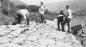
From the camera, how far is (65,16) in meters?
9.55

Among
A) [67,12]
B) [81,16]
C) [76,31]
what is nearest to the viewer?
[67,12]

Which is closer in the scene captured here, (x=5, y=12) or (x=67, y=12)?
(x=67, y=12)

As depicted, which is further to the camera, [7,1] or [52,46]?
[7,1]

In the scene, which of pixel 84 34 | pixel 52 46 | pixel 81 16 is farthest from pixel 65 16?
pixel 81 16

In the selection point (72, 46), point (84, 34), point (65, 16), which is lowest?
point (84, 34)

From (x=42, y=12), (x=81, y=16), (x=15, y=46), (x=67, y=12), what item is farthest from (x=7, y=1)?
(x=15, y=46)

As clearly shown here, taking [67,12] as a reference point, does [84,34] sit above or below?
below

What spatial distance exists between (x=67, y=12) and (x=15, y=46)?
4930 millimetres

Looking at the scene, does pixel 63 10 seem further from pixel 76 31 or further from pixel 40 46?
pixel 40 46

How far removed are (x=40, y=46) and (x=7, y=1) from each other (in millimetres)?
24667

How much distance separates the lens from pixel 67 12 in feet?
30.5

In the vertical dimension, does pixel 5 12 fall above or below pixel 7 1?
below

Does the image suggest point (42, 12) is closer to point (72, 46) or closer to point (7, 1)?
point (72, 46)

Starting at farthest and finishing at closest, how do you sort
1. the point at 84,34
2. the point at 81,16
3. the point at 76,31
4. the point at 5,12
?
1. the point at 5,12
2. the point at 81,16
3. the point at 76,31
4. the point at 84,34
